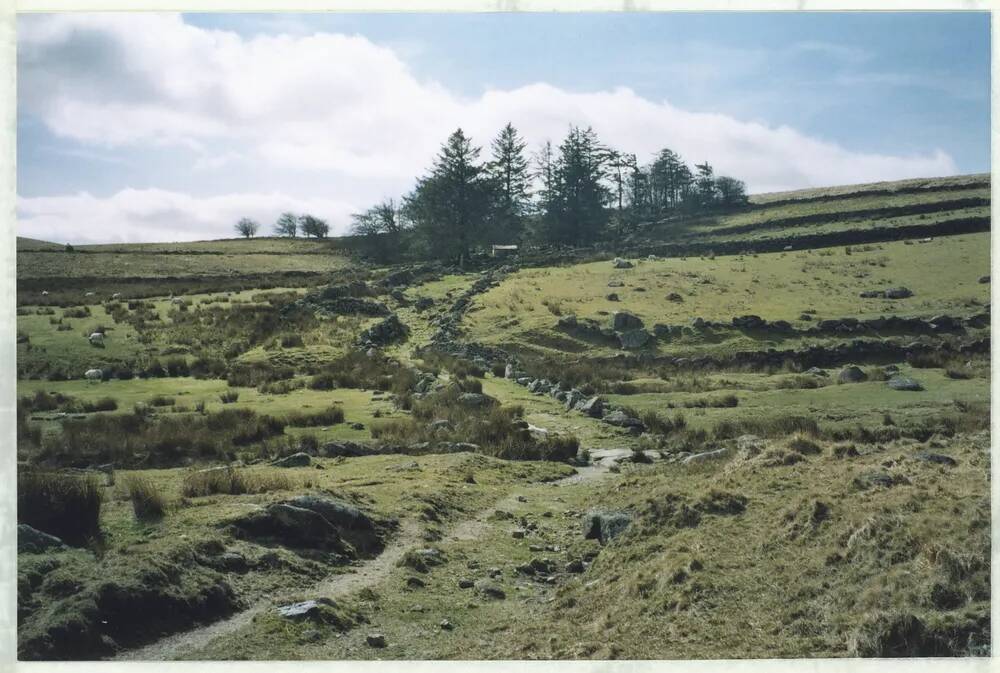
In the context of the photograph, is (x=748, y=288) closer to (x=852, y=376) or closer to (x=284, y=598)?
(x=852, y=376)

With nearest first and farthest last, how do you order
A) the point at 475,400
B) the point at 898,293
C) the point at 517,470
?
1. the point at 517,470
2. the point at 475,400
3. the point at 898,293

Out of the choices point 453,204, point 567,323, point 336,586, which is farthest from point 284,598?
point 453,204

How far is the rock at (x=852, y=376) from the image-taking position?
79.8 ft

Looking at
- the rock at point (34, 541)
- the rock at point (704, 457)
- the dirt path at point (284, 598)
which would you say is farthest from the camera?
the rock at point (704, 457)

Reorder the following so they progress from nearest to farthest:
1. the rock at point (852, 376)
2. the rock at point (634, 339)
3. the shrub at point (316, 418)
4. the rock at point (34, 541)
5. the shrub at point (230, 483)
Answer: the rock at point (34, 541) → the shrub at point (230, 483) → the shrub at point (316, 418) → the rock at point (852, 376) → the rock at point (634, 339)

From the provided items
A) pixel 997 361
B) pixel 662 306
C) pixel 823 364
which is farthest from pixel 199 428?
pixel 662 306

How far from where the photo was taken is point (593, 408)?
21656mm

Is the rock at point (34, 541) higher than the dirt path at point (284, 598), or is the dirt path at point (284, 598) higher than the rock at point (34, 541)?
the rock at point (34, 541)

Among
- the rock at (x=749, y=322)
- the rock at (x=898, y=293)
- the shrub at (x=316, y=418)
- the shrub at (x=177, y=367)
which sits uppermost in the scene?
the rock at (x=898, y=293)

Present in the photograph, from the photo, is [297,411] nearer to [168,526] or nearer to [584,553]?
[168,526]

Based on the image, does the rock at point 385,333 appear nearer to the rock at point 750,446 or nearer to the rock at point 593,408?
the rock at point 593,408

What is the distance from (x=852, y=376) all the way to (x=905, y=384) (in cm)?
244

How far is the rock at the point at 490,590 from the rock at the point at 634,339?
23.0m

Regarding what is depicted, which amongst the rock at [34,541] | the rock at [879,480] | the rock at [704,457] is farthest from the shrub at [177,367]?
the rock at [879,480]
